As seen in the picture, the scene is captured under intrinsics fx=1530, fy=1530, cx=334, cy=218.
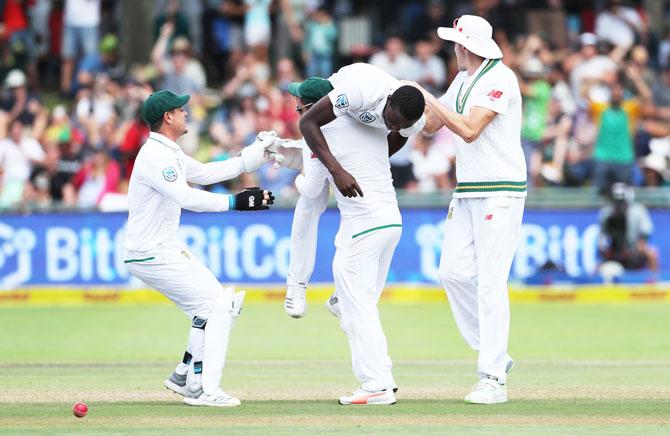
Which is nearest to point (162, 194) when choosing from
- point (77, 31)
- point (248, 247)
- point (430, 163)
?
point (248, 247)

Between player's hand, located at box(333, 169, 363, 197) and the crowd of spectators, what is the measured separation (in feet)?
36.2

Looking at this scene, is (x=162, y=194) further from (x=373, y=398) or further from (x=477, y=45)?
(x=477, y=45)

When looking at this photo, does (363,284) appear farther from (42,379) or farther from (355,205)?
(42,379)

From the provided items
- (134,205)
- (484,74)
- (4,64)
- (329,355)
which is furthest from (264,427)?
(4,64)

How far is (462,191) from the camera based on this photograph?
1040 cm

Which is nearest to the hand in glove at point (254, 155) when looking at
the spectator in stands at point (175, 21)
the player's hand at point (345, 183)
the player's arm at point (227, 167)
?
the player's arm at point (227, 167)

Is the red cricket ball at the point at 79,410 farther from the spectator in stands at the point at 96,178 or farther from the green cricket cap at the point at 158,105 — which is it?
the spectator in stands at the point at 96,178

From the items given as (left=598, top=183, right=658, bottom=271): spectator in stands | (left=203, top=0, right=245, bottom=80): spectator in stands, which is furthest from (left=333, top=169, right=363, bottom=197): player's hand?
(left=203, top=0, right=245, bottom=80): spectator in stands

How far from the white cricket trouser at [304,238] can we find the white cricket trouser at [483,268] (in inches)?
37.5

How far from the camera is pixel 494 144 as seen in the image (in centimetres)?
1029

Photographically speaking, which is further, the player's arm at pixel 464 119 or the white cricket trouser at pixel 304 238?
the white cricket trouser at pixel 304 238

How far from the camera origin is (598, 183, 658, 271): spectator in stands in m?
19.8

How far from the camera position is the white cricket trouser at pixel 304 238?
10750 mm

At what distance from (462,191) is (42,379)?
12.0ft
